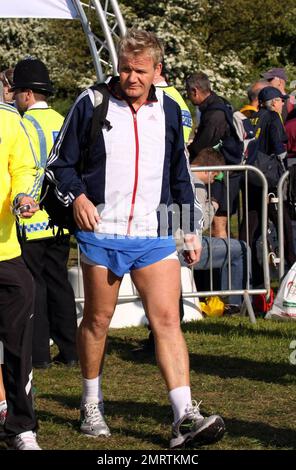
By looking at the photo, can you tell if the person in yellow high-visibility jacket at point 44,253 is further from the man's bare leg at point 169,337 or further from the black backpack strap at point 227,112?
the black backpack strap at point 227,112

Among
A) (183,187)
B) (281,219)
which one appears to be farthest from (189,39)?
(183,187)

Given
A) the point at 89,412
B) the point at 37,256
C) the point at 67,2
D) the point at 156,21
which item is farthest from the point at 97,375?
the point at 156,21

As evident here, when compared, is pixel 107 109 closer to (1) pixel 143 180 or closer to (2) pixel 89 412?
(1) pixel 143 180

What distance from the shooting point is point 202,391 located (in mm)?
7285

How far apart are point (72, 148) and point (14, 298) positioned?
0.77 m

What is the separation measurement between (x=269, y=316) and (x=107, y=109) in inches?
182

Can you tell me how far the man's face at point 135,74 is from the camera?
5715mm

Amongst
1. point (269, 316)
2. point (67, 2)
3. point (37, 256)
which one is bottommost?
point (269, 316)

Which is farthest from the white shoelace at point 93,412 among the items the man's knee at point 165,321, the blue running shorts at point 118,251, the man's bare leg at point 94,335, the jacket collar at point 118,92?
the jacket collar at point 118,92

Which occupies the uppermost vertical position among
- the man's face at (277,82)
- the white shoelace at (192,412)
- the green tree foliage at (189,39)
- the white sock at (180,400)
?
the green tree foliage at (189,39)

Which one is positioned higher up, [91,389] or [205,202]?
[205,202]

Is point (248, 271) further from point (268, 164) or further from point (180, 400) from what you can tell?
point (180, 400)

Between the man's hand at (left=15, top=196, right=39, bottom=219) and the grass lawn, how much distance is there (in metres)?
1.23
